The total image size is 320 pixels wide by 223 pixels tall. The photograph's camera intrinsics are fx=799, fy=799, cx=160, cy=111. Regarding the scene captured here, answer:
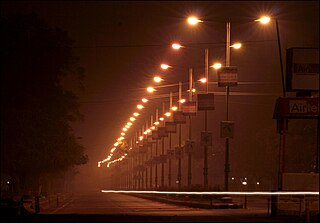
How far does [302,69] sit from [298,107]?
5.38ft

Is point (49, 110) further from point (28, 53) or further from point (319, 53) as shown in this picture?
point (319, 53)

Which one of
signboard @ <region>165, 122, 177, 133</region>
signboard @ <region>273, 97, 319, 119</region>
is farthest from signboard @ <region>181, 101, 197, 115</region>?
signboard @ <region>273, 97, 319, 119</region>

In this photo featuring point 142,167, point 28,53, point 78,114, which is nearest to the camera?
point 28,53

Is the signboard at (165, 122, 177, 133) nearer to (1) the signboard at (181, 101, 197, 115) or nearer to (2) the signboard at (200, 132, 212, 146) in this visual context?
(1) the signboard at (181, 101, 197, 115)

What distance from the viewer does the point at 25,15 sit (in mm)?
53188

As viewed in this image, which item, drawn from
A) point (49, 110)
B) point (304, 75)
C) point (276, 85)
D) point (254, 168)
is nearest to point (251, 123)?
point (254, 168)

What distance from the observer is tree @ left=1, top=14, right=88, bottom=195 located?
49.1 meters

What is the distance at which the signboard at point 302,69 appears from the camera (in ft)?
111

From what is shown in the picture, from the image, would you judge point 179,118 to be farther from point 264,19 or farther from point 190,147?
point 264,19

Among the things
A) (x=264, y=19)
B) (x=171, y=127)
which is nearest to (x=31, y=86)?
(x=264, y=19)

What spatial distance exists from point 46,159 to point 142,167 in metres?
70.7

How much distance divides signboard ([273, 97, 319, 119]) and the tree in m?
20.1

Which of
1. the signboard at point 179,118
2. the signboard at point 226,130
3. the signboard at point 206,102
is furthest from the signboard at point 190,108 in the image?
the signboard at point 226,130

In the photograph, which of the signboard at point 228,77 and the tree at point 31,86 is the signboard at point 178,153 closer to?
the tree at point 31,86
